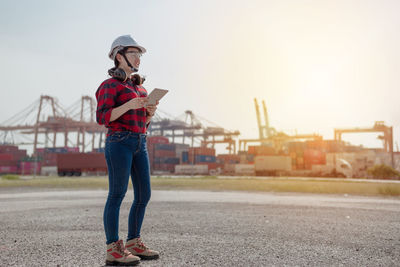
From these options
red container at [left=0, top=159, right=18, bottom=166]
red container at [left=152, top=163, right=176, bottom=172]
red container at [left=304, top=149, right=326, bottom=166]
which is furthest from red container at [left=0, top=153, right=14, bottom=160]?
red container at [left=304, top=149, right=326, bottom=166]

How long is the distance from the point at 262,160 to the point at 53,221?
39.6 metres

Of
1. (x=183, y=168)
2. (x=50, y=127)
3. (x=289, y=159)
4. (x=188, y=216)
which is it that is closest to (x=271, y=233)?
(x=188, y=216)

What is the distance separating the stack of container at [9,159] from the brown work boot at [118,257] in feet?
220

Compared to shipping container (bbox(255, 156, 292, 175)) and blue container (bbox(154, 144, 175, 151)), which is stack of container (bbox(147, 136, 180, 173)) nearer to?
blue container (bbox(154, 144, 175, 151))

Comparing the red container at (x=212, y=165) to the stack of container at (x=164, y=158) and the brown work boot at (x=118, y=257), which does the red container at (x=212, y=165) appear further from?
the brown work boot at (x=118, y=257)

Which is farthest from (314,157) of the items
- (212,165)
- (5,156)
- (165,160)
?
(5,156)

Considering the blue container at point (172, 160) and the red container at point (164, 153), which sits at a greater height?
the red container at point (164, 153)

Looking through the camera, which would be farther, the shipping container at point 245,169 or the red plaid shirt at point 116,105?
the shipping container at point 245,169

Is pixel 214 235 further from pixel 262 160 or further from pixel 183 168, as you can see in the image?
pixel 183 168

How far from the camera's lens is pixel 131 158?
3.31m

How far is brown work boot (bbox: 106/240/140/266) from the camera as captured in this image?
128 inches

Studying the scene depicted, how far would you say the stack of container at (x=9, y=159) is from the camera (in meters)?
62.1

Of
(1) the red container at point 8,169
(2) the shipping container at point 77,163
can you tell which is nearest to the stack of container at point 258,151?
(2) the shipping container at point 77,163

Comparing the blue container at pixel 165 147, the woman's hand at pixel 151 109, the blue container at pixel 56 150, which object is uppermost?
the blue container at pixel 165 147
